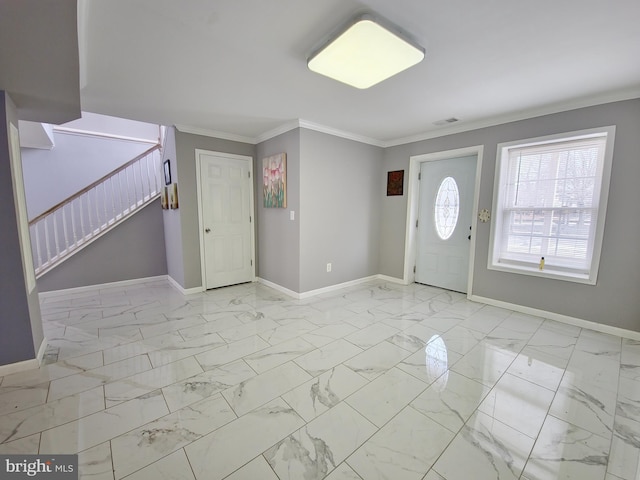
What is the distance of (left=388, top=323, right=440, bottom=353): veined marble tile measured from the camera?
247cm

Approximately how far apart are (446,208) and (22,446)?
4.68 meters

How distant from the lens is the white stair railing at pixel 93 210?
3.88m

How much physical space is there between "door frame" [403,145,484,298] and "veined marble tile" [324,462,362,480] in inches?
123

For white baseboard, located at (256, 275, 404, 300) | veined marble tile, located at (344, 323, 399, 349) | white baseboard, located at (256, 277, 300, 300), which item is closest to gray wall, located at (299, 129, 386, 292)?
white baseboard, located at (256, 275, 404, 300)

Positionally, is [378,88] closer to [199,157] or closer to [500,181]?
[500,181]

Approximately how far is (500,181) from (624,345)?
6.64 ft

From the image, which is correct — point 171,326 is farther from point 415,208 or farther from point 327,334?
point 415,208

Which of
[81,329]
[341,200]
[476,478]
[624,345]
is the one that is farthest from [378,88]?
[81,329]

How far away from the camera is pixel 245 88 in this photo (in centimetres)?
251

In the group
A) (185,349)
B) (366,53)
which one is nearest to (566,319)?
(366,53)

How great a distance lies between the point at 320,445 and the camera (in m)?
1.43

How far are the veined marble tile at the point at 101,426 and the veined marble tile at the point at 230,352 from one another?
0.44 m

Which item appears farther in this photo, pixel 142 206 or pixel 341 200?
pixel 142 206

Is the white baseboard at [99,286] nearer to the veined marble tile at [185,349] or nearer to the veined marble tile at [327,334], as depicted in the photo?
the veined marble tile at [185,349]
